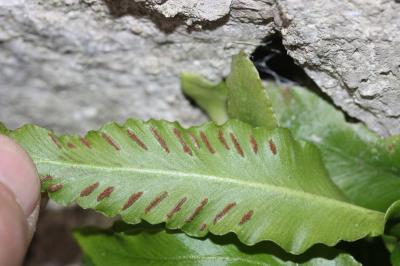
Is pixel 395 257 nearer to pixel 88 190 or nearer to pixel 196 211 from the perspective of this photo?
pixel 196 211

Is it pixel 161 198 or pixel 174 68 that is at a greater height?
pixel 174 68

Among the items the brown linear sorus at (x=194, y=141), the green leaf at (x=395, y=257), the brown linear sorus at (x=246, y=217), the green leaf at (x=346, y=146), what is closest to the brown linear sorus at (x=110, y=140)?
the brown linear sorus at (x=194, y=141)

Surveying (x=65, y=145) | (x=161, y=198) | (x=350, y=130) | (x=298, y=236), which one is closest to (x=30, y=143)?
(x=65, y=145)

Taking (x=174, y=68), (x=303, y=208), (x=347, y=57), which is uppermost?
(x=347, y=57)

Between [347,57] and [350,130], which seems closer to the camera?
[347,57]

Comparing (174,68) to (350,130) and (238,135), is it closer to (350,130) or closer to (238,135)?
(238,135)

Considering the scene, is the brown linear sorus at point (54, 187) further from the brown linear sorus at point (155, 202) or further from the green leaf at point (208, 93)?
the green leaf at point (208, 93)

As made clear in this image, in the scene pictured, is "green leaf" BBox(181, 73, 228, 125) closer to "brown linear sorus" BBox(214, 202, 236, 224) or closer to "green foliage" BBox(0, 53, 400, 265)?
"green foliage" BBox(0, 53, 400, 265)

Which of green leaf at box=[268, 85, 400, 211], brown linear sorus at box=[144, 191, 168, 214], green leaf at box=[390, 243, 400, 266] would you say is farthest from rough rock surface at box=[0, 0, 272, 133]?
green leaf at box=[390, 243, 400, 266]
